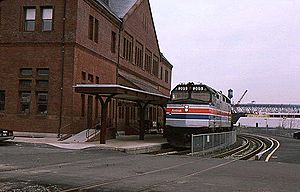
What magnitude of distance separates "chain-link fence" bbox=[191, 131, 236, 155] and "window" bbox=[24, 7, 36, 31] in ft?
51.2

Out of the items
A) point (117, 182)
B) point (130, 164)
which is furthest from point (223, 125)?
point (117, 182)

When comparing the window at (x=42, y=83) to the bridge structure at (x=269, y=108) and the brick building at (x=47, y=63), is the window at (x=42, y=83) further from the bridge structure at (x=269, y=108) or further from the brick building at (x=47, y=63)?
the bridge structure at (x=269, y=108)

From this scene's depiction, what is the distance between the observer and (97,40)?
38.4 m

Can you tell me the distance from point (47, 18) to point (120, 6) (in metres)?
18.6

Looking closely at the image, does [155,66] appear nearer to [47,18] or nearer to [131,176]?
[47,18]

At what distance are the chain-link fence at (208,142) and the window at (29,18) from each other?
51.2 feet

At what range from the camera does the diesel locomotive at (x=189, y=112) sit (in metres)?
29.8

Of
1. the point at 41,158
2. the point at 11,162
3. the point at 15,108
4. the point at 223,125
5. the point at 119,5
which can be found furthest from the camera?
the point at 119,5

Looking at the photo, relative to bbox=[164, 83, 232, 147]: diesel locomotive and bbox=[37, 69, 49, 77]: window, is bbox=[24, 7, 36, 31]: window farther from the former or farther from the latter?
bbox=[164, 83, 232, 147]: diesel locomotive

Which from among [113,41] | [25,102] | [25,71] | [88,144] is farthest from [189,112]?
[113,41]

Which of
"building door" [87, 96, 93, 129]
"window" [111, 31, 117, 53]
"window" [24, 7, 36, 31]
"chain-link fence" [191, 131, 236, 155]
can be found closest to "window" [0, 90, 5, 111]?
"window" [24, 7, 36, 31]

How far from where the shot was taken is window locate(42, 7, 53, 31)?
34162mm

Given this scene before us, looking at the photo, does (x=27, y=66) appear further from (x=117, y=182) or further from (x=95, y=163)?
(x=117, y=182)

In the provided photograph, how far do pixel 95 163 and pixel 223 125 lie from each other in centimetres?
2153
